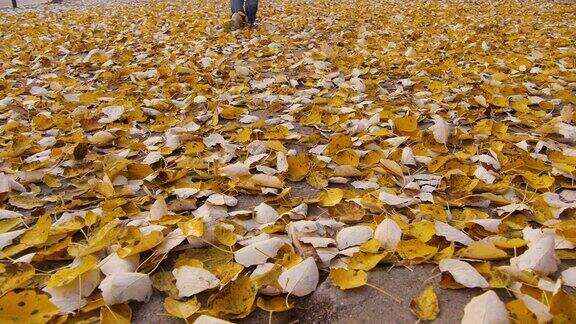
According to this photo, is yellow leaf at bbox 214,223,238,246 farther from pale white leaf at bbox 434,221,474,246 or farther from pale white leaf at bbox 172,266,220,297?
pale white leaf at bbox 434,221,474,246

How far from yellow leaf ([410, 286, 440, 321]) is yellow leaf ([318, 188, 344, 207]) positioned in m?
0.51

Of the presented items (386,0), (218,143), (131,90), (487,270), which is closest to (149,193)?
(218,143)

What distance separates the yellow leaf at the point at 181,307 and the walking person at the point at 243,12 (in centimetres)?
491

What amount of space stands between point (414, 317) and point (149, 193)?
1.06 meters

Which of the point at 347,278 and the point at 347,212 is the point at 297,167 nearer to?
the point at 347,212

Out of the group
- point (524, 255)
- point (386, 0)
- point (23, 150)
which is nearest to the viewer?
point (524, 255)

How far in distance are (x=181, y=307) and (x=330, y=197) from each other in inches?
26.9

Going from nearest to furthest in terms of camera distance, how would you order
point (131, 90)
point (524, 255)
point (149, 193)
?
point (524, 255) → point (149, 193) → point (131, 90)

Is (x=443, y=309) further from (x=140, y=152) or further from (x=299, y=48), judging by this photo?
(x=299, y=48)

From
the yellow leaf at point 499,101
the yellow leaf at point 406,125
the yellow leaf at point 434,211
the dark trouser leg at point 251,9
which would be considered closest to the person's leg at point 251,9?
the dark trouser leg at point 251,9

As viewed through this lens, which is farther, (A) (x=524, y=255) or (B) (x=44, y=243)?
(B) (x=44, y=243)

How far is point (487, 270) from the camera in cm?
116

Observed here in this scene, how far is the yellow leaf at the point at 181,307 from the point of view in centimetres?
108

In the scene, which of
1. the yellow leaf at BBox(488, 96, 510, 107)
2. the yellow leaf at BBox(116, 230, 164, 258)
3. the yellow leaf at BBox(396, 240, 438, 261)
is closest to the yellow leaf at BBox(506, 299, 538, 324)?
the yellow leaf at BBox(396, 240, 438, 261)
